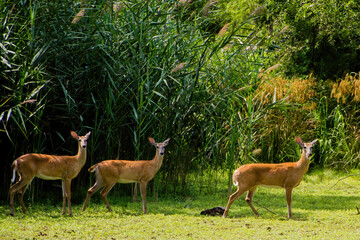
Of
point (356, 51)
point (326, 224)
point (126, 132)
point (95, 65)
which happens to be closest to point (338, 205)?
point (326, 224)

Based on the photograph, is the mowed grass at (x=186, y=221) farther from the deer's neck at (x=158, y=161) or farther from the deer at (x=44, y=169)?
the deer's neck at (x=158, y=161)

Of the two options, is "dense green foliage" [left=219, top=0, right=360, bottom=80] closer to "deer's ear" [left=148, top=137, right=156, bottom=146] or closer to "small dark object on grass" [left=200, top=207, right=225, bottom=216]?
"deer's ear" [left=148, top=137, right=156, bottom=146]

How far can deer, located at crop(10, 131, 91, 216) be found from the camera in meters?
8.29

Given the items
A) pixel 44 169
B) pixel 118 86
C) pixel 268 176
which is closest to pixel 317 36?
pixel 118 86

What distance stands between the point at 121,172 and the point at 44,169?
107 centimetres

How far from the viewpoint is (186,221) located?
815 cm

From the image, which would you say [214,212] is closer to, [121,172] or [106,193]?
[121,172]

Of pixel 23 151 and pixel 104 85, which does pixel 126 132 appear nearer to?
pixel 104 85

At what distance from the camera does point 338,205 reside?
10141 millimetres

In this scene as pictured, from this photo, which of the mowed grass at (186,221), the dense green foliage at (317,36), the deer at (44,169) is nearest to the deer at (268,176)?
the mowed grass at (186,221)

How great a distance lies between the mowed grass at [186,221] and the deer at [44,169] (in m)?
0.31

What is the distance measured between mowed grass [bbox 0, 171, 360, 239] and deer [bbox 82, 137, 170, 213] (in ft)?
0.97

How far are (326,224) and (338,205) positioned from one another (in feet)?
7.12

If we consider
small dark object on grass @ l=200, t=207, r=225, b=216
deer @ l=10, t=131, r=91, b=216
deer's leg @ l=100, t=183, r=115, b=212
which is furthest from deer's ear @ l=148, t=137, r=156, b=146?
small dark object on grass @ l=200, t=207, r=225, b=216
